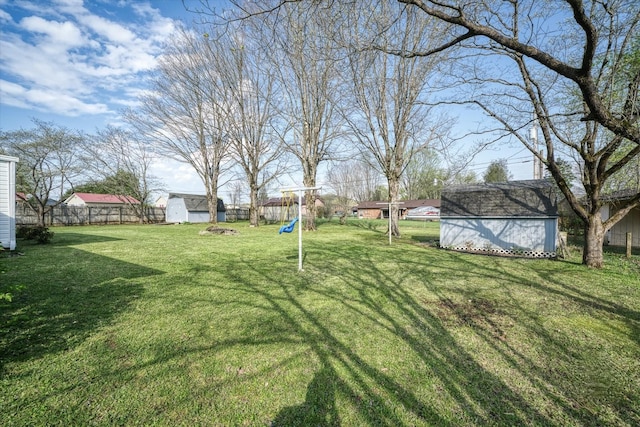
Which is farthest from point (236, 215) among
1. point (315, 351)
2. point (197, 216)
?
point (315, 351)

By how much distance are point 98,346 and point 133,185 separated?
32.6 meters

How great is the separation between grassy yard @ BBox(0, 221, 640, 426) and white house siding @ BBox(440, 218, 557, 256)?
409 cm

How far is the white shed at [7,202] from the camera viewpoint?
9.56m

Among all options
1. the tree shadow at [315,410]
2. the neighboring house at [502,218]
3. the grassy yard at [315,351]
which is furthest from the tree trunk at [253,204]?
the tree shadow at [315,410]

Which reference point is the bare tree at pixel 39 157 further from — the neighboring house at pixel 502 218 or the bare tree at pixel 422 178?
the bare tree at pixel 422 178

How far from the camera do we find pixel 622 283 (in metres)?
6.25

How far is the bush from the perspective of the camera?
11625 mm

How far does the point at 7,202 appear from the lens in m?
9.66

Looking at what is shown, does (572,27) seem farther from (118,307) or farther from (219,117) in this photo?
(219,117)

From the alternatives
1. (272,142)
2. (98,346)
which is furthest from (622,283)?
(272,142)

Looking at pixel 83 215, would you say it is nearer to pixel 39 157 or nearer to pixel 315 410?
pixel 39 157

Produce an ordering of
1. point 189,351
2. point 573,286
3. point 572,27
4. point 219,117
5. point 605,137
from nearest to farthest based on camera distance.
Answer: point 189,351
point 573,286
point 572,27
point 605,137
point 219,117

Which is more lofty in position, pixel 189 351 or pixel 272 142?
pixel 272 142

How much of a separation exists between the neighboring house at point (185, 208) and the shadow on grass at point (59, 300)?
25.1 m
